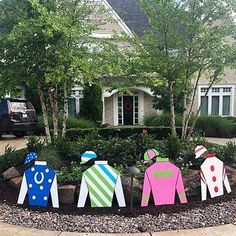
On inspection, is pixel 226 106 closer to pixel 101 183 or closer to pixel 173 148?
pixel 173 148

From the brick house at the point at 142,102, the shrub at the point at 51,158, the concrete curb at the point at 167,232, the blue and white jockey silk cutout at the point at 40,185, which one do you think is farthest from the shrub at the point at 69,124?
the concrete curb at the point at 167,232

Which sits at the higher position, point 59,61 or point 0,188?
point 59,61

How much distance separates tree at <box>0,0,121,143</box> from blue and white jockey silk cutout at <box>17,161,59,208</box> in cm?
186

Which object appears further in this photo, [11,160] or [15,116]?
[15,116]

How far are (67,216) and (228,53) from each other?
440 cm

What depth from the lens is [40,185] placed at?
4844 millimetres

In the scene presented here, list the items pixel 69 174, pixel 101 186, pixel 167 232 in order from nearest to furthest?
pixel 167 232 → pixel 101 186 → pixel 69 174

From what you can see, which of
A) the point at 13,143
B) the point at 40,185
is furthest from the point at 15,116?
the point at 40,185

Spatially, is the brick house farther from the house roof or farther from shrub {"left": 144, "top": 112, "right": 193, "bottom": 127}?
shrub {"left": 144, "top": 112, "right": 193, "bottom": 127}

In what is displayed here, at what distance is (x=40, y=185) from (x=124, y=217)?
138 cm

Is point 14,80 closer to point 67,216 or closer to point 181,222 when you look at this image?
point 67,216

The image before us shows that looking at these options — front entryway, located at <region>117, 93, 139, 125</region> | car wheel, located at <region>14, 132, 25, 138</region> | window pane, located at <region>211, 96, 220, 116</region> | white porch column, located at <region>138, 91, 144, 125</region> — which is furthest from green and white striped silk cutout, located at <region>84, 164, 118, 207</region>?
window pane, located at <region>211, 96, 220, 116</region>

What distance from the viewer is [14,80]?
671cm

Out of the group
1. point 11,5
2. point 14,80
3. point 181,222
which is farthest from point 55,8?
point 181,222
